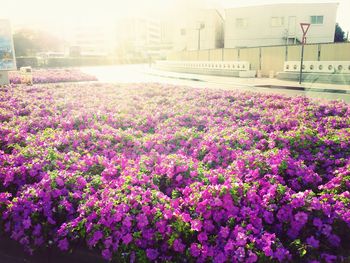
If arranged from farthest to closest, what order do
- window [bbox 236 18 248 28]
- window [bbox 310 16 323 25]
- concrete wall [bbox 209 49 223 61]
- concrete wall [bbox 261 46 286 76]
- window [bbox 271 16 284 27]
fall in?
window [bbox 236 18 248 28]
window [bbox 271 16 284 27]
window [bbox 310 16 323 25]
concrete wall [bbox 209 49 223 61]
concrete wall [bbox 261 46 286 76]

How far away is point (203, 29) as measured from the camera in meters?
57.0

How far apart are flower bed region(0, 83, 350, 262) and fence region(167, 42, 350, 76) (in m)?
19.4

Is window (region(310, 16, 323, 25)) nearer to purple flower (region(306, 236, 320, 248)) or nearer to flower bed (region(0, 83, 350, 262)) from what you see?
flower bed (region(0, 83, 350, 262))

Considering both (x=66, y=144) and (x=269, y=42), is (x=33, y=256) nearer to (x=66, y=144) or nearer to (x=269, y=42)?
(x=66, y=144)

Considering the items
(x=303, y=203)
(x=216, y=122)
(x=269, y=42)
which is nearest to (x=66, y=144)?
(x=216, y=122)

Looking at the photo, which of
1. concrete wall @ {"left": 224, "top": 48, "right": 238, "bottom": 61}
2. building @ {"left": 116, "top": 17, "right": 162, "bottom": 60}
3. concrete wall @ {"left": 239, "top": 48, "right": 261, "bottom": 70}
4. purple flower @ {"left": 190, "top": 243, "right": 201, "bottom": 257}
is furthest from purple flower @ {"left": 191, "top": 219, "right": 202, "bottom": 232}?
building @ {"left": 116, "top": 17, "right": 162, "bottom": 60}

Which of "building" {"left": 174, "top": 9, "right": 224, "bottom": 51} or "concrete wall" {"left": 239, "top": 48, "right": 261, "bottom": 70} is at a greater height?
"building" {"left": 174, "top": 9, "right": 224, "bottom": 51}

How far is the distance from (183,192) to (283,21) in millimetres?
48929

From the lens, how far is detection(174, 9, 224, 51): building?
56584 millimetres

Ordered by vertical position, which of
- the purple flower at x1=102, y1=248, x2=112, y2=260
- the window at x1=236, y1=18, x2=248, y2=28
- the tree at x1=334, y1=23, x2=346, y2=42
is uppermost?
the window at x1=236, y1=18, x2=248, y2=28

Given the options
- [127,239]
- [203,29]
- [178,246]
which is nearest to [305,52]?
[178,246]

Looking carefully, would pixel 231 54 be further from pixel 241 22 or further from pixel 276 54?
pixel 241 22

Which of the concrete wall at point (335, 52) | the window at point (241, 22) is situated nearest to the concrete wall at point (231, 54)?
the concrete wall at point (335, 52)

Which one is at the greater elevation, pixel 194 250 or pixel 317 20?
A: pixel 317 20
